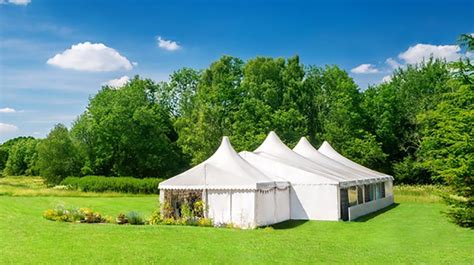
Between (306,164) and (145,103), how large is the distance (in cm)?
3029

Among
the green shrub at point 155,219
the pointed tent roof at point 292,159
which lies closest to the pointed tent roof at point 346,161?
the pointed tent roof at point 292,159

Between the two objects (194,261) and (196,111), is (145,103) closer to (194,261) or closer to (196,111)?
(196,111)

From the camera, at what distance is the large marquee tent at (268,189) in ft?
58.2

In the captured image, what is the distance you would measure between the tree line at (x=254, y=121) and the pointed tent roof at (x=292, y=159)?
599 inches

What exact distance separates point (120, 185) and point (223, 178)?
20.2 metres

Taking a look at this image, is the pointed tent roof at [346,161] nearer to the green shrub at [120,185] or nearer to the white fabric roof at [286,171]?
the white fabric roof at [286,171]

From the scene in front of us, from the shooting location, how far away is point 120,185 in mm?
36219

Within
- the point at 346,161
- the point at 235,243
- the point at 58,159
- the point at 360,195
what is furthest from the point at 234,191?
the point at 58,159

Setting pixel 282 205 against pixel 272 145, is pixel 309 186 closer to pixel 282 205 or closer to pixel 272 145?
pixel 282 205

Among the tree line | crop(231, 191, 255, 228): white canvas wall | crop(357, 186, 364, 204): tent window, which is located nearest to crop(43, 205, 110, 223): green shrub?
crop(231, 191, 255, 228): white canvas wall

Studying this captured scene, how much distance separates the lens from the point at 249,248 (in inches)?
483

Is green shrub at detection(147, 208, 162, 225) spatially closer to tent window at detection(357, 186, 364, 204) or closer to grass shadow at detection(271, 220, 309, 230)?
grass shadow at detection(271, 220, 309, 230)

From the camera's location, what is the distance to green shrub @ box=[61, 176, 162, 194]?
35406mm

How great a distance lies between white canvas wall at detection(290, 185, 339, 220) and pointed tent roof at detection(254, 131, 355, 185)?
2.10ft
